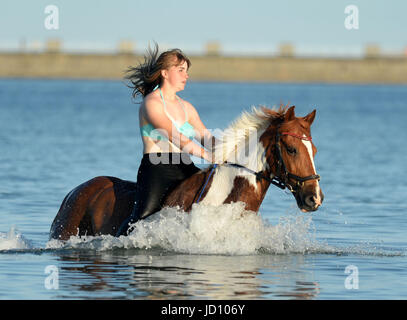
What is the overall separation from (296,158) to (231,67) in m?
92.4

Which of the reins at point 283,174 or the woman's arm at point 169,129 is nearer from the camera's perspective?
the reins at point 283,174

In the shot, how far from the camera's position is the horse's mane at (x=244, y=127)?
400 inches

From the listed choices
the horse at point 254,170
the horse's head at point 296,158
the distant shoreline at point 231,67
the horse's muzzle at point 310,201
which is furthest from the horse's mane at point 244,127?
the distant shoreline at point 231,67

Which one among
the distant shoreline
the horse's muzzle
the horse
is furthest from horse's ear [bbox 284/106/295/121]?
the distant shoreline

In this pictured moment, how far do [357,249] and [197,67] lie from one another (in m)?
88.9

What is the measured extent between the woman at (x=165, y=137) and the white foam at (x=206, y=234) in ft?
0.65

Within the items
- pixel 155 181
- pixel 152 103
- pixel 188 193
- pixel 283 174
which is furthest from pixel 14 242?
pixel 283 174

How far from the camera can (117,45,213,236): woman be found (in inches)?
405

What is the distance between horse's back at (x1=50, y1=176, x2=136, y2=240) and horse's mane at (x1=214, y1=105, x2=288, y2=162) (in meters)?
1.16

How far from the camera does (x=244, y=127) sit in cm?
1021

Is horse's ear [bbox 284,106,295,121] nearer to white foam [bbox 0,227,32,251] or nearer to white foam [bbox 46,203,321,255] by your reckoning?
white foam [bbox 46,203,321,255]

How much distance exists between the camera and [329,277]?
1059cm

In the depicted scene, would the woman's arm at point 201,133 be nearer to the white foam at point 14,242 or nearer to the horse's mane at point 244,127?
the horse's mane at point 244,127

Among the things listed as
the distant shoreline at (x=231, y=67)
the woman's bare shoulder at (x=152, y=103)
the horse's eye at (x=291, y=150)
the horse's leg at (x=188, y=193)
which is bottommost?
the horse's leg at (x=188, y=193)
